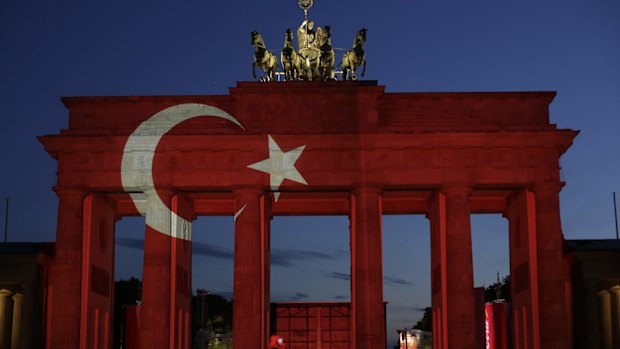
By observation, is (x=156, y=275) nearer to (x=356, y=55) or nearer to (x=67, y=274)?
(x=67, y=274)

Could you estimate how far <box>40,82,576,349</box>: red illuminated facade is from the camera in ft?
175

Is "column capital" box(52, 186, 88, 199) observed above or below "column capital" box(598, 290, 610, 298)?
above

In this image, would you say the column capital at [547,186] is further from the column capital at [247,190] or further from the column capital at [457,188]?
the column capital at [247,190]

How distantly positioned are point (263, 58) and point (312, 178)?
342 inches

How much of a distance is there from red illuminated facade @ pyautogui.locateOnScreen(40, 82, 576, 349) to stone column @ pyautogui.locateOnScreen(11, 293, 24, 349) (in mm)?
1855

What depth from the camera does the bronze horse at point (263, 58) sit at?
57.5 m

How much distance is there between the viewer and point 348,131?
181ft

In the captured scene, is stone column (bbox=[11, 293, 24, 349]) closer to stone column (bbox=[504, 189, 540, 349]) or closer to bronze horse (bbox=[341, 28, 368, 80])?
bronze horse (bbox=[341, 28, 368, 80])

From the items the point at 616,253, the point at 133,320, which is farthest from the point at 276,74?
the point at 616,253

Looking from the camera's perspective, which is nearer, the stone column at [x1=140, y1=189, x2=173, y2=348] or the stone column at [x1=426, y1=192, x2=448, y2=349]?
the stone column at [x1=140, y1=189, x2=173, y2=348]

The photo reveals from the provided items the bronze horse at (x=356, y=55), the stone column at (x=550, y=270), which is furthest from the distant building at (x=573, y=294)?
the bronze horse at (x=356, y=55)

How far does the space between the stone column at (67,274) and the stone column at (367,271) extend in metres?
16.6

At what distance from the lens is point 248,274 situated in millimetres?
53562

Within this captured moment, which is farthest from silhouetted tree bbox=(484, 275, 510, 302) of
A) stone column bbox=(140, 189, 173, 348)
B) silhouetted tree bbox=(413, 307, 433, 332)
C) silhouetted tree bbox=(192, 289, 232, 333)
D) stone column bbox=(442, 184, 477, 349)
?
stone column bbox=(140, 189, 173, 348)
